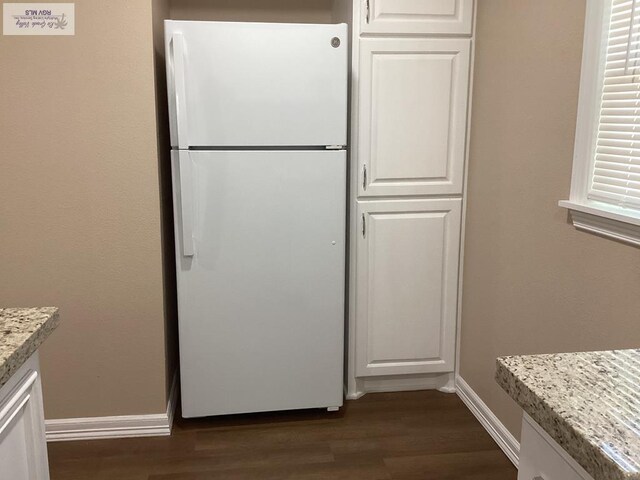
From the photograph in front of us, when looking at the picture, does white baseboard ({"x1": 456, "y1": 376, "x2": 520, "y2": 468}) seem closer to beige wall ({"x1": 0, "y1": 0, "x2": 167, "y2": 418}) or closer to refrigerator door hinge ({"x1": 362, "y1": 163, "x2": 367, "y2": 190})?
refrigerator door hinge ({"x1": 362, "y1": 163, "x2": 367, "y2": 190})

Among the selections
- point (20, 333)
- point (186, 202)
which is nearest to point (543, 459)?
point (20, 333)

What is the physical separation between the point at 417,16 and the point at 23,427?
217cm

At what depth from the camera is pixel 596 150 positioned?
1722 mm

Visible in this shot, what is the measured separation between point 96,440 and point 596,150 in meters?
2.28

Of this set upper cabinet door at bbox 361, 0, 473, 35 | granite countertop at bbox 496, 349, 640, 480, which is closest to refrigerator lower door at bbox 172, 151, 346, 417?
upper cabinet door at bbox 361, 0, 473, 35

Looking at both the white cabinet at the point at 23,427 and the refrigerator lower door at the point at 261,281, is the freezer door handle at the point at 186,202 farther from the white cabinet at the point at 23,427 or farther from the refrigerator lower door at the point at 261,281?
the white cabinet at the point at 23,427

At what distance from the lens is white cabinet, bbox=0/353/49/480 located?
110cm

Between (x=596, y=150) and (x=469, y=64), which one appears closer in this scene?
(x=596, y=150)

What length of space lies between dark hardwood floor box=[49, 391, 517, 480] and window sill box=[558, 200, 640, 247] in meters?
1.07

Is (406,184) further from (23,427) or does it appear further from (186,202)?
(23,427)

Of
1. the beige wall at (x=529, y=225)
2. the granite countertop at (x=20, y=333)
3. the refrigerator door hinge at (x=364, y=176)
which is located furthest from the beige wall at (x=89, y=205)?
the beige wall at (x=529, y=225)

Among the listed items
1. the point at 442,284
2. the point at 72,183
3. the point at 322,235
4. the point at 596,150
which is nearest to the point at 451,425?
the point at 442,284

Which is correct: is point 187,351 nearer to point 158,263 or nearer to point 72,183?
point 158,263

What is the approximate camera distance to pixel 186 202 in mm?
2264
